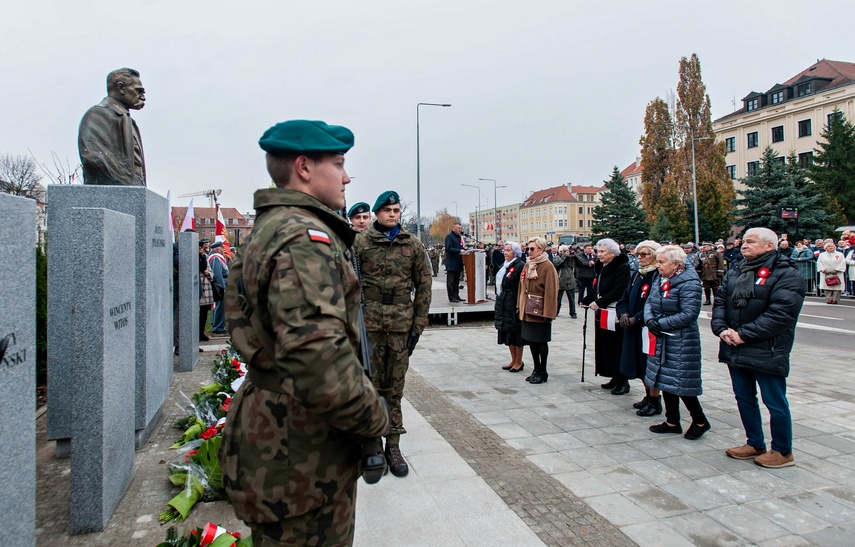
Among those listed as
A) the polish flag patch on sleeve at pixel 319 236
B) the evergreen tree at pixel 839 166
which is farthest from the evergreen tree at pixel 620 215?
the polish flag patch on sleeve at pixel 319 236

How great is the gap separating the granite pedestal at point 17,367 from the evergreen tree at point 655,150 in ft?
202

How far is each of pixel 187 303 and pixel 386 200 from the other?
521cm

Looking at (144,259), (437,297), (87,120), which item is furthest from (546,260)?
(437,297)

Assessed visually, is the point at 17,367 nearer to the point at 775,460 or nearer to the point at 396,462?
the point at 396,462

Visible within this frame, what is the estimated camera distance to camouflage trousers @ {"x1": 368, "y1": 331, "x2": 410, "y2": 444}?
15.5ft

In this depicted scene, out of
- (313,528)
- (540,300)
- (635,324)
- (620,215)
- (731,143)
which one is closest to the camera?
(313,528)

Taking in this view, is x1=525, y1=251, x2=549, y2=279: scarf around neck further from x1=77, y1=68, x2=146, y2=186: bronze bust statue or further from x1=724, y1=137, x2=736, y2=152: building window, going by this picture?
x1=724, y1=137, x2=736, y2=152: building window

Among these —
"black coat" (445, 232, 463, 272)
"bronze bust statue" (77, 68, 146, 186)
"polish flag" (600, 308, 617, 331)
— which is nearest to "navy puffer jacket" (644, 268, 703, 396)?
"polish flag" (600, 308, 617, 331)

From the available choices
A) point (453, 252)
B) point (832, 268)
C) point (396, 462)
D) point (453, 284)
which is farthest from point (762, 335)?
point (832, 268)

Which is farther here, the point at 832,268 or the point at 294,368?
the point at 832,268

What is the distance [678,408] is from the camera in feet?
18.7

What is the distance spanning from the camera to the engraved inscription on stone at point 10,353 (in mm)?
2361

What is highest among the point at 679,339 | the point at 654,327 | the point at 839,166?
the point at 839,166

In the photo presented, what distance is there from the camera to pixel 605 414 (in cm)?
647
